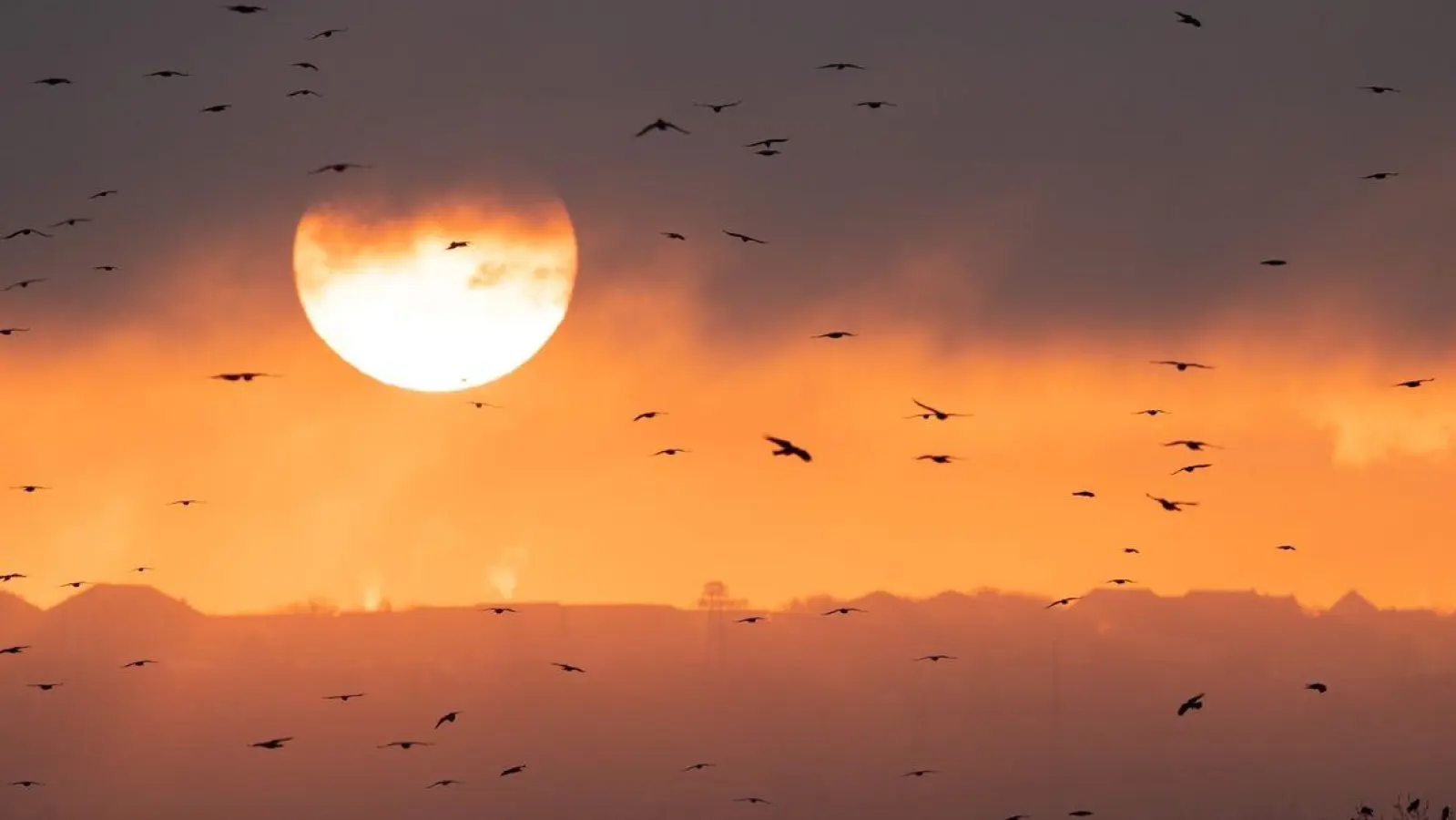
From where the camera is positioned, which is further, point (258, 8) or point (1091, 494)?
point (1091, 494)

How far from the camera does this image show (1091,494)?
447 ft

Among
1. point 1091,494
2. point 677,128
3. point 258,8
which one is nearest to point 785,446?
point 677,128

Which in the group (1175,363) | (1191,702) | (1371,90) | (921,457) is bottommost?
(1191,702)

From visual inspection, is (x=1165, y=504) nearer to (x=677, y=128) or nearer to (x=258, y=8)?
(x=677, y=128)

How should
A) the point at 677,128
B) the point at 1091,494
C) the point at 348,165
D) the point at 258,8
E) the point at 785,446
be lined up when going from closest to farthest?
the point at 785,446 < the point at 677,128 < the point at 258,8 < the point at 348,165 < the point at 1091,494

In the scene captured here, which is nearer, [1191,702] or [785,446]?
[785,446]

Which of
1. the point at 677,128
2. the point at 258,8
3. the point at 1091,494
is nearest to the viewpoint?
the point at 677,128

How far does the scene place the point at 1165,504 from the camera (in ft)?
380

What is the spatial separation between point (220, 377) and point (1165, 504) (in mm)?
49273

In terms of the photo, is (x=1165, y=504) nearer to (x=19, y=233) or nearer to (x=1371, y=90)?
(x=1371, y=90)

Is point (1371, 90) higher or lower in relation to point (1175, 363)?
higher

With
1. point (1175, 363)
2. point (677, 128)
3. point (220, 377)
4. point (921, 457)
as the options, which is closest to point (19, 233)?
point (220, 377)

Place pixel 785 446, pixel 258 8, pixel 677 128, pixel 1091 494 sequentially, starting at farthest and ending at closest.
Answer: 1. pixel 1091 494
2. pixel 258 8
3. pixel 677 128
4. pixel 785 446

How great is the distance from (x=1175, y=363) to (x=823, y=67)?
2563cm
